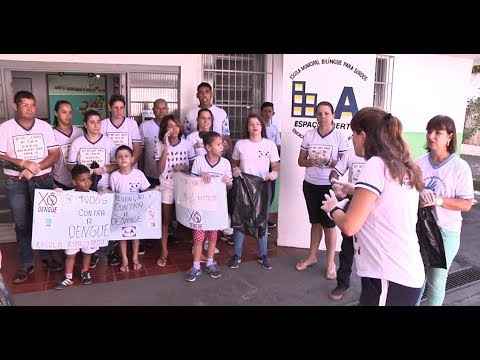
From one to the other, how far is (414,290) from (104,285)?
2.99 metres

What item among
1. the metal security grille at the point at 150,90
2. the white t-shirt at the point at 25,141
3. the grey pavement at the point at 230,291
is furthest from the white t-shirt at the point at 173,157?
the metal security grille at the point at 150,90

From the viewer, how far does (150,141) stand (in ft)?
16.5

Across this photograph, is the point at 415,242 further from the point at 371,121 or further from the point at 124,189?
the point at 124,189

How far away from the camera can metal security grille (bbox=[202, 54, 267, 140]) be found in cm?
606

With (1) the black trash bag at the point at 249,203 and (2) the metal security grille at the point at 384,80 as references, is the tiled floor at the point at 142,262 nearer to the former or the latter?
(1) the black trash bag at the point at 249,203

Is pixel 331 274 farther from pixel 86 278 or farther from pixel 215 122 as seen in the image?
pixel 86 278

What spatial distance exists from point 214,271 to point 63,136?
7.11 feet

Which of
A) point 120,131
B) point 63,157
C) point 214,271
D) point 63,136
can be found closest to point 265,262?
point 214,271

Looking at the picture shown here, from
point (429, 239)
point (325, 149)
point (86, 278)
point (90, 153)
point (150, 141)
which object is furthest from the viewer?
point (150, 141)

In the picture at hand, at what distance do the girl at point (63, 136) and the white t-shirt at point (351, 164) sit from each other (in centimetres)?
280

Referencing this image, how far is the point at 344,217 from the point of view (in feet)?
6.65

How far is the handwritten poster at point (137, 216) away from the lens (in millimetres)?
4066

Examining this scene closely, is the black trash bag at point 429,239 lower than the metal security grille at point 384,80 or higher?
lower

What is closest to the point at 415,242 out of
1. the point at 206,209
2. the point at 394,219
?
the point at 394,219
